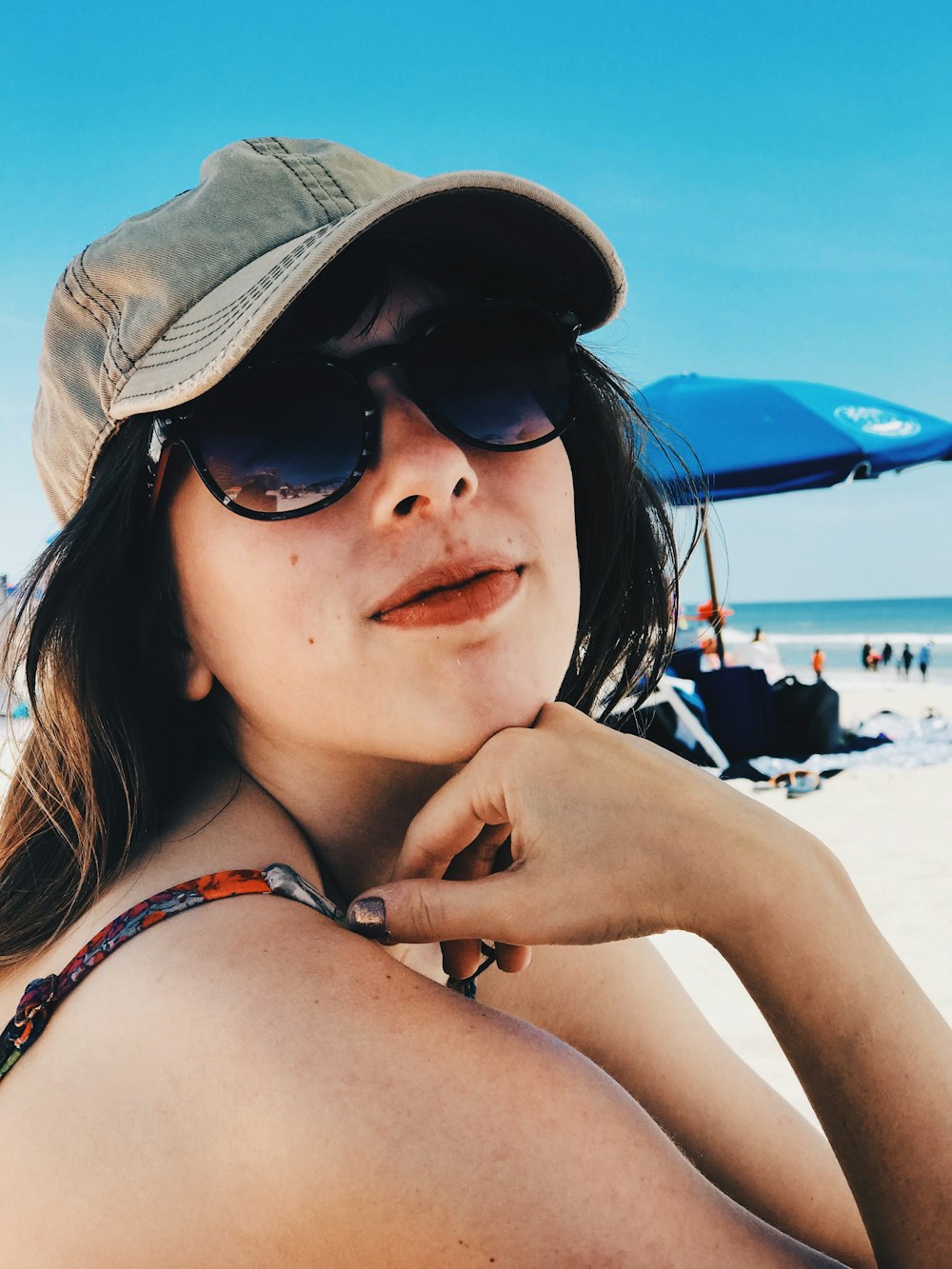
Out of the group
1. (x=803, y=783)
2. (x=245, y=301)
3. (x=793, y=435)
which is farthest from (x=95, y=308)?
(x=793, y=435)

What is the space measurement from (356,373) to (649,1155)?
104cm

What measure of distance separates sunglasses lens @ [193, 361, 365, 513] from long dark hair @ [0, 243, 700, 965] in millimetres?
64

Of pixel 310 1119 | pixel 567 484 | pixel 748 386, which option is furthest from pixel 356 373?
pixel 748 386

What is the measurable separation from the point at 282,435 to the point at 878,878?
4607 mm

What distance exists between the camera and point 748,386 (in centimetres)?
937

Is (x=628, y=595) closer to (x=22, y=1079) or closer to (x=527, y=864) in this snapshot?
(x=527, y=864)

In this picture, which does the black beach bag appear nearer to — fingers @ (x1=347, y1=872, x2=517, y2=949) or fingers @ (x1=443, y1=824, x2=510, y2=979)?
fingers @ (x1=443, y1=824, x2=510, y2=979)

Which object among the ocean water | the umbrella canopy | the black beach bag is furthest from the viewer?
the ocean water

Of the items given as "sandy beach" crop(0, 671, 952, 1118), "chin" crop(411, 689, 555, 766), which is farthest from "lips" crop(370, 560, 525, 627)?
→ "sandy beach" crop(0, 671, 952, 1118)

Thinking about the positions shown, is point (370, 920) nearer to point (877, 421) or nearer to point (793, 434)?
point (793, 434)

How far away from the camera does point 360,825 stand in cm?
157

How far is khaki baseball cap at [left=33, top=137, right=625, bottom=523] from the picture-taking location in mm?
1300

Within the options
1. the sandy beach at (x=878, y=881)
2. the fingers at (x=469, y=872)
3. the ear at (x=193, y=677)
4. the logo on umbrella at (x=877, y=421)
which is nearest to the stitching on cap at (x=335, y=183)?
the ear at (x=193, y=677)

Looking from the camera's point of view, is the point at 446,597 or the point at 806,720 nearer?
the point at 446,597
